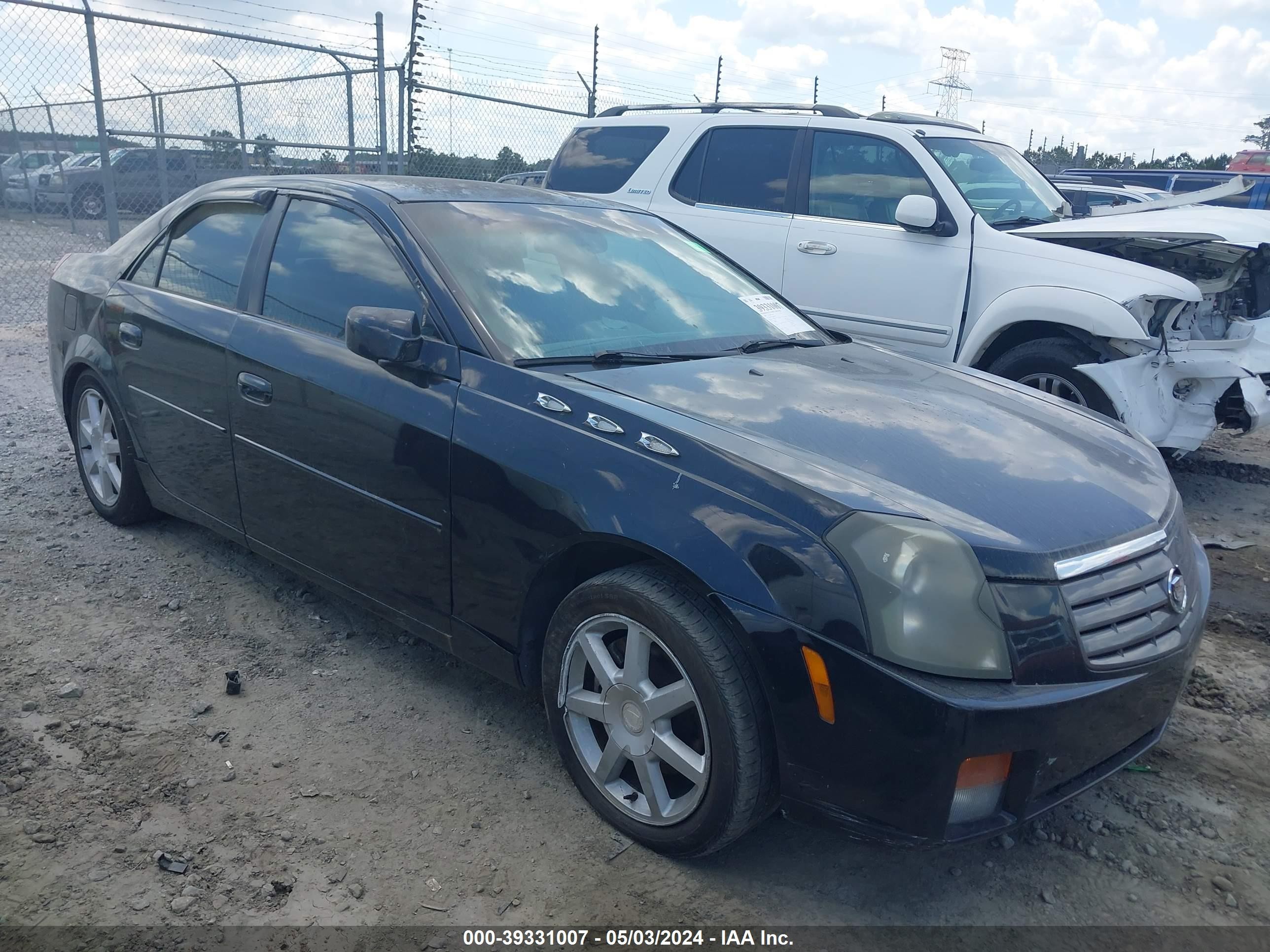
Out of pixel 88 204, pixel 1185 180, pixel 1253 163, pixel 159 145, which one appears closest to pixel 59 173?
pixel 88 204

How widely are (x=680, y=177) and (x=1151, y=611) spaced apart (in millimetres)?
5038

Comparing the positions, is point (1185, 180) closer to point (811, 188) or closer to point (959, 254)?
point (811, 188)

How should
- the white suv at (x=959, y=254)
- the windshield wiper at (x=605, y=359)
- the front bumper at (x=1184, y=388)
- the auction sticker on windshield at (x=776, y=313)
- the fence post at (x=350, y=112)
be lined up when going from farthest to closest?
the fence post at (x=350, y=112)
the white suv at (x=959, y=254)
the front bumper at (x=1184, y=388)
the auction sticker on windshield at (x=776, y=313)
the windshield wiper at (x=605, y=359)

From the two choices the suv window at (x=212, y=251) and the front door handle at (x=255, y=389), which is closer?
the front door handle at (x=255, y=389)

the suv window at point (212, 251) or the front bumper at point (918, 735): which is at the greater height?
the suv window at point (212, 251)

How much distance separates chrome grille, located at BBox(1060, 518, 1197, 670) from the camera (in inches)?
87.5

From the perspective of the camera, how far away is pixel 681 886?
2445 millimetres

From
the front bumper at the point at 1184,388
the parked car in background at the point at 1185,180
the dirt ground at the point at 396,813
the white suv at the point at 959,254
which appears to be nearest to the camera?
the dirt ground at the point at 396,813

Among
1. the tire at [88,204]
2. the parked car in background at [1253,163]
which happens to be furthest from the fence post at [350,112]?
the parked car in background at [1253,163]

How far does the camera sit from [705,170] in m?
6.67

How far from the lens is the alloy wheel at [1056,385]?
17.3 ft

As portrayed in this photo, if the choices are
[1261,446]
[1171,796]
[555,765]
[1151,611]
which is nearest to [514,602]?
[555,765]

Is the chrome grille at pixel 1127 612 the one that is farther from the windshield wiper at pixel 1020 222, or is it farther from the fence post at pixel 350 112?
the fence post at pixel 350 112

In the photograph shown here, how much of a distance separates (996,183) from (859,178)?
0.86 metres
